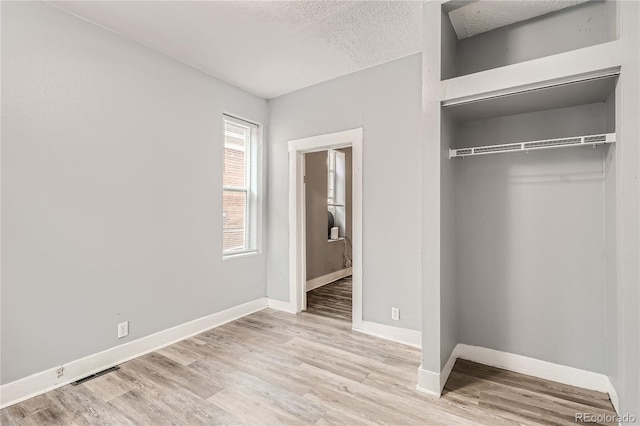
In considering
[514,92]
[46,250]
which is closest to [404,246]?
[514,92]

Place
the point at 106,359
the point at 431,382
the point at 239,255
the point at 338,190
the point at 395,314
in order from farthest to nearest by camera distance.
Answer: the point at 338,190 < the point at 239,255 < the point at 395,314 < the point at 106,359 < the point at 431,382

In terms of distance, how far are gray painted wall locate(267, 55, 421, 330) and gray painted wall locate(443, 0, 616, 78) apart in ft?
1.54

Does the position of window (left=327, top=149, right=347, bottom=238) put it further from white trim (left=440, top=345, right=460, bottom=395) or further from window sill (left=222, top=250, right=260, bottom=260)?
white trim (left=440, top=345, right=460, bottom=395)

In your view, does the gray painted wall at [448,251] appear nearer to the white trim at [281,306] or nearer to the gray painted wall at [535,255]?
the gray painted wall at [535,255]

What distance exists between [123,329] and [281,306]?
179cm

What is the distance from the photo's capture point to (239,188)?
12.3 ft

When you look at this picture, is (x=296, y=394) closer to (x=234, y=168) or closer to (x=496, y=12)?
(x=234, y=168)

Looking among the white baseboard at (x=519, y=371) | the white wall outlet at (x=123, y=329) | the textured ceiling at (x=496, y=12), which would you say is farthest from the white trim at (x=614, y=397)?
the white wall outlet at (x=123, y=329)

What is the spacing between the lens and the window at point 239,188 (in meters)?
3.62

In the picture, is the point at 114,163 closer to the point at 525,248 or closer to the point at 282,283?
the point at 282,283

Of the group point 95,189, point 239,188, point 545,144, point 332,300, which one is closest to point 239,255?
point 239,188

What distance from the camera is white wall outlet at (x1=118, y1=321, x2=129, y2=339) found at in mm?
2555

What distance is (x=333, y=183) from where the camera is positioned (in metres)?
5.94

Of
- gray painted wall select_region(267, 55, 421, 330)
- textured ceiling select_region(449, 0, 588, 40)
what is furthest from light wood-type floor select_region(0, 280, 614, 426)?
textured ceiling select_region(449, 0, 588, 40)
